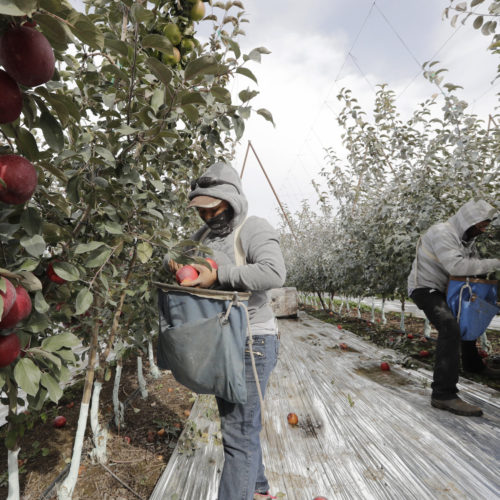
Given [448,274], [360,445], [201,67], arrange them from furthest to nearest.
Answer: [448,274]
[360,445]
[201,67]

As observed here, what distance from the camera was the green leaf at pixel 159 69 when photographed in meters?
0.68

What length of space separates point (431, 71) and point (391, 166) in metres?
1.63

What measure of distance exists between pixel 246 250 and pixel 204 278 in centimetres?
24

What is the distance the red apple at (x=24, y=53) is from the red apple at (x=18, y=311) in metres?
0.42

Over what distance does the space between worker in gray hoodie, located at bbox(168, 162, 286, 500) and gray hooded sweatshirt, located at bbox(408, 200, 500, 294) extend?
1842mm

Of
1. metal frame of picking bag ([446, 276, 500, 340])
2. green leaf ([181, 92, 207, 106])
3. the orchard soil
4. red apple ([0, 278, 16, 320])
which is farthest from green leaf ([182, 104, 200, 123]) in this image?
metal frame of picking bag ([446, 276, 500, 340])

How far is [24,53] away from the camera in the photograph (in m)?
0.49

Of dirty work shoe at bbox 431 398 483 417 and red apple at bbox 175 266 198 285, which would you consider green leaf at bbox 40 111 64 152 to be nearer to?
red apple at bbox 175 266 198 285

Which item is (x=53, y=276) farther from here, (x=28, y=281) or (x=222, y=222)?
(x=222, y=222)

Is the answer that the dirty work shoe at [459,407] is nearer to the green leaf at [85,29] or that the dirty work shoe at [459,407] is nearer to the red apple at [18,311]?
the red apple at [18,311]

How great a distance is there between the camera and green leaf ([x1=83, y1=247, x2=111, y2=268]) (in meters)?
0.98

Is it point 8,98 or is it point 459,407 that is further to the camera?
point 459,407

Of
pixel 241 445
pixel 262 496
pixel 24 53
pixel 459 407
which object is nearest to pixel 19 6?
pixel 24 53

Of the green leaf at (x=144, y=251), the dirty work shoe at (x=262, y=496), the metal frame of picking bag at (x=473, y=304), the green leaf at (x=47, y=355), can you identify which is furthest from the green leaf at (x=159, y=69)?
the metal frame of picking bag at (x=473, y=304)
